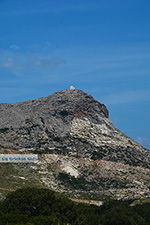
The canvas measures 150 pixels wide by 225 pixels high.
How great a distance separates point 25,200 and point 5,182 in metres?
47.7

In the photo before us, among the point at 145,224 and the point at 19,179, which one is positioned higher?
the point at 19,179

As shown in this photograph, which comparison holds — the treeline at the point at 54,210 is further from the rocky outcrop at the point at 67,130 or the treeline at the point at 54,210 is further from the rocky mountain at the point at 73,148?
the rocky outcrop at the point at 67,130

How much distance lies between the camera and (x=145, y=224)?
91.9m

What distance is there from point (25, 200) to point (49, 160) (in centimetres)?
6733

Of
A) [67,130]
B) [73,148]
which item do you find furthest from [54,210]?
[67,130]

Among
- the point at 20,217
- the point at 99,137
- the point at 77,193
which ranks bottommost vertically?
the point at 20,217

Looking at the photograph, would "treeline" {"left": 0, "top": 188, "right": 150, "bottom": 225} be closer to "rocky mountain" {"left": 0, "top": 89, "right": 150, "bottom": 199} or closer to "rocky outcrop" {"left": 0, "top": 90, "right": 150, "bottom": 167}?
"rocky mountain" {"left": 0, "top": 89, "right": 150, "bottom": 199}

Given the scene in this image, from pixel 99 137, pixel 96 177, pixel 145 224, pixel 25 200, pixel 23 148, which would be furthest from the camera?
pixel 99 137

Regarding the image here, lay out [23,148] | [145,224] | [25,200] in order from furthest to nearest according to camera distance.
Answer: [23,148] < [25,200] < [145,224]

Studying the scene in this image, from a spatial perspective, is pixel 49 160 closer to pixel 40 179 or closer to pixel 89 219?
pixel 40 179

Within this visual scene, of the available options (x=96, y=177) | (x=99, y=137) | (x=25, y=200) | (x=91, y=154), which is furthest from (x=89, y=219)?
(x=99, y=137)

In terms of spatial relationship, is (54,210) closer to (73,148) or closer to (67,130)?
(73,148)

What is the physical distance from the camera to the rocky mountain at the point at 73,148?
15446 cm

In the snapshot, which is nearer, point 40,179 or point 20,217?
point 20,217
